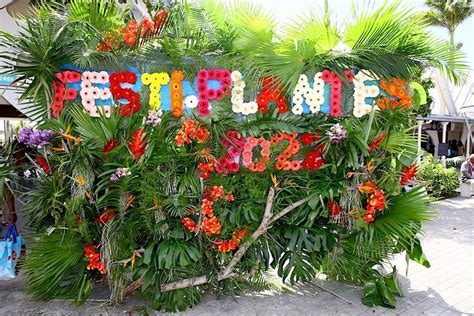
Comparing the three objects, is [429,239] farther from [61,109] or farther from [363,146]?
[61,109]

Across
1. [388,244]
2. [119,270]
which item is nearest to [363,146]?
[388,244]

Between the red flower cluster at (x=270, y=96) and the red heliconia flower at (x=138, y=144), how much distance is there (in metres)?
1.15

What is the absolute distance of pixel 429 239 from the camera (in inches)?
226

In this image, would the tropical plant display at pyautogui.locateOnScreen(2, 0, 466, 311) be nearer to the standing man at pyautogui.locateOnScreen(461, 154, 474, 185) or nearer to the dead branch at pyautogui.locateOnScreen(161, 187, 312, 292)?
the dead branch at pyautogui.locateOnScreen(161, 187, 312, 292)

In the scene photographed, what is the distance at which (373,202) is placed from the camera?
3336 millimetres

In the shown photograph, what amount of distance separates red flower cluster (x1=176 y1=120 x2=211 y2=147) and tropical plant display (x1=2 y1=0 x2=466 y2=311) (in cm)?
1

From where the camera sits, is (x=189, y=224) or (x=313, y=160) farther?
(x=313, y=160)

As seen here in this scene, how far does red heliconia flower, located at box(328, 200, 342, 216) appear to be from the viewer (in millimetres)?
3521

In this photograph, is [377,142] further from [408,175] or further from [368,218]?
[368,218]

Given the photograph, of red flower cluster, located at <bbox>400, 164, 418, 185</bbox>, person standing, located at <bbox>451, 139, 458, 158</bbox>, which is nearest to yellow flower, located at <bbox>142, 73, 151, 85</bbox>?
red flower cluster, located at <bbox>400, 164, 418, 185</bbox>

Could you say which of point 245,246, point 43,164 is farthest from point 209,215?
point 43,164

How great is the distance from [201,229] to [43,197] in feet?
4.89

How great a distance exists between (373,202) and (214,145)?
5.12ft

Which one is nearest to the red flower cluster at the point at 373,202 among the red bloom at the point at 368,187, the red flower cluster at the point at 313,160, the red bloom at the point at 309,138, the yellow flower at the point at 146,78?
the red bloom at the point at 368,187
